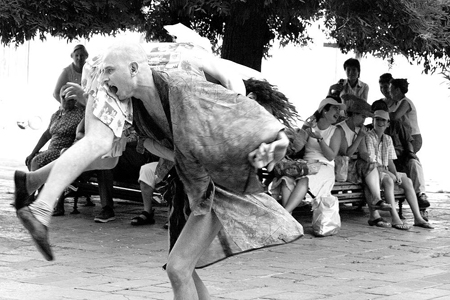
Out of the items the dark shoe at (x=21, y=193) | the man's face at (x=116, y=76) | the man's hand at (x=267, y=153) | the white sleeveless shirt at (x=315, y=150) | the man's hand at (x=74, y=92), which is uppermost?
the man's face at (x=116, y=76)

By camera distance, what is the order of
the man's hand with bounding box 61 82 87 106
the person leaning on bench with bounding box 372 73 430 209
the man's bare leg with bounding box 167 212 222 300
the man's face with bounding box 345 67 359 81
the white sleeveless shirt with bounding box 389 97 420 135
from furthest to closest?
the man's face with bounding box 345 67 359 81 → the white sleeveless shirt with bounding box 389 97 420 135 → the person leaning on bench with bounding box 372 73 430 209 → the man's hand with bounding box 61 82 87 106 → the man's bare leg with bounding box 167 212 222 300

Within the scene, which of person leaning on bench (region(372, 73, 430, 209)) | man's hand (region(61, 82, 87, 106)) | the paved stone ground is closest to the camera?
man's hand (region(61, 82, 87, 106))

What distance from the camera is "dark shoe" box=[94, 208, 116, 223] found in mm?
9232

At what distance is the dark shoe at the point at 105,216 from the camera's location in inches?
363

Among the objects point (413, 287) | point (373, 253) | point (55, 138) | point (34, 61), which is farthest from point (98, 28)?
point (34, 61)

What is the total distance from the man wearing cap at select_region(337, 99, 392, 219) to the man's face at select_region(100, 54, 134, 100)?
579cm

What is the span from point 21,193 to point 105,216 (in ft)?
18.4

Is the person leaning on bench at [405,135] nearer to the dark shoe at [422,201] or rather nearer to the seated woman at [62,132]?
the dark shoe at [422,201]

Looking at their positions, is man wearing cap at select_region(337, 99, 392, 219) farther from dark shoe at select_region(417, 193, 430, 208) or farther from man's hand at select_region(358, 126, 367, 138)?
dark shoe at select_region(417, 193, 430, 208)

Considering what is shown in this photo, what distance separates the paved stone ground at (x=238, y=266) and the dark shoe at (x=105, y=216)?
0.24ft

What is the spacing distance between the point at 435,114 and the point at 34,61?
13.0 metres

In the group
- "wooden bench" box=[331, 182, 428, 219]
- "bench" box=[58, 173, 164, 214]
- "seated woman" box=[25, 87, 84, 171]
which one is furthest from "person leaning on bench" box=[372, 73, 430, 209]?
"seated woman" box=[25, 87, 84, 171]

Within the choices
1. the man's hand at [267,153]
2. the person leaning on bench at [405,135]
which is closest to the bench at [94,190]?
the person leaning on bench at [405,135]

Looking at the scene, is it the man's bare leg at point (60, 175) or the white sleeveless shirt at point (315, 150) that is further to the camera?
the white sleeveless shirt at point (315, 150)
